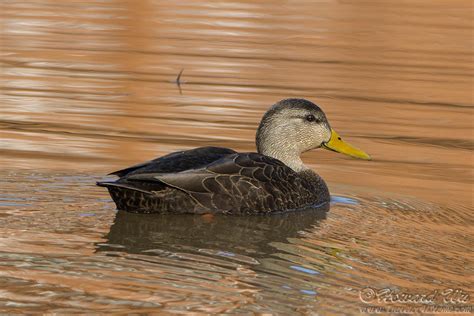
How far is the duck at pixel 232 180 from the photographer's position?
28.9ft

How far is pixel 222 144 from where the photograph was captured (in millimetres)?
11961

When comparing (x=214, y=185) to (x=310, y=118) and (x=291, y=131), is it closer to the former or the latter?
(x=291, y=131)

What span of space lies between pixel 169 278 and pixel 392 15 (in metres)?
18.6

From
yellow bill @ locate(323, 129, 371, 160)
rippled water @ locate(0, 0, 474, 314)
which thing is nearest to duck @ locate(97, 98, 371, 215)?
rippled water @ locate(0, 0, 474, 314)

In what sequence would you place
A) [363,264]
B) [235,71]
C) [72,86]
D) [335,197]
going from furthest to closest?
[235,71] < [72,86] < [335,197] < [363,264]

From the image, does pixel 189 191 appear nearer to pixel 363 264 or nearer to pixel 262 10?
pixel 363 264

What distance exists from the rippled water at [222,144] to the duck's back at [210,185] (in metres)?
0.13

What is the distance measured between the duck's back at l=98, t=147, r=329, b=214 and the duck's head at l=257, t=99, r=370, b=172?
0.60 meters

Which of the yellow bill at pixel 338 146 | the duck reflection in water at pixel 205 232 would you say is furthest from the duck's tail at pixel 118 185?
the yellow bill at pixel 338 146

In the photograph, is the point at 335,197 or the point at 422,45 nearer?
the point at 335,197

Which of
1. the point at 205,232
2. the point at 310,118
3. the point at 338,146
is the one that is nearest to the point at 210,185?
the point at 205,232

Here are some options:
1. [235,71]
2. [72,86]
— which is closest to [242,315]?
[72,86]

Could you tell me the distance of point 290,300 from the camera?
668 cm

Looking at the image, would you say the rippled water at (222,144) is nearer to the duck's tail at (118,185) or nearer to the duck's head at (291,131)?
the duck's tail at (118,185)
